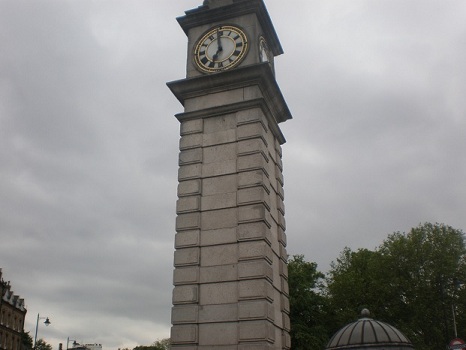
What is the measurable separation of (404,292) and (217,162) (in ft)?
95.4

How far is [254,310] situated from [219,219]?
375 centimetres

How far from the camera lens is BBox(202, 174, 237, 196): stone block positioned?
20.8 m

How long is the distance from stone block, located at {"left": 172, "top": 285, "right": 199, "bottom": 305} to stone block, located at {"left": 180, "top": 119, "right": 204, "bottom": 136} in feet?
21.3

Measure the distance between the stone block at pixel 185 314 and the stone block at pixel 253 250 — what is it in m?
2.45

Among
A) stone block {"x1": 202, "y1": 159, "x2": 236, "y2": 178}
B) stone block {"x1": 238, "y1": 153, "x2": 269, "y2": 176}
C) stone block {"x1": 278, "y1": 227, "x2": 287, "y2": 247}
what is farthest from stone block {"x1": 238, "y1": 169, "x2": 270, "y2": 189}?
stone block {"x1": 278, "y1": 227, "x2": 287, "y2": 247}

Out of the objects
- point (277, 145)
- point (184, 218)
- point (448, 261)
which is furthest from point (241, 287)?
point (448, 261)

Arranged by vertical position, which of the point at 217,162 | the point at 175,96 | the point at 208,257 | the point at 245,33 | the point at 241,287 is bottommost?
the point at 241,287

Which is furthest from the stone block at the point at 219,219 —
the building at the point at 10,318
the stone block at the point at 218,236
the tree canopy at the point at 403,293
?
the building at the point at 10,318

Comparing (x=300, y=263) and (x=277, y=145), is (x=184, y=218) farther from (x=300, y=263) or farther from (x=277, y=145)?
(x=300, y=263)

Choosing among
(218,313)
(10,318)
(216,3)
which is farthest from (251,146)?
Answer: (10,318)

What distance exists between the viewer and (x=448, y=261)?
4262 centimetres

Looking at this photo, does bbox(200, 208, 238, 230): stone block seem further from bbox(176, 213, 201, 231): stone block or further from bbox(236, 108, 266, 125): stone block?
bbox(236, 108, 266, 125): stone block

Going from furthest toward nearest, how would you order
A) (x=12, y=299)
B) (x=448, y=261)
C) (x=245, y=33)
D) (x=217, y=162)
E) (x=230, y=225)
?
(x=12, y=299) → (x=448, y=261) → (x=245, y=33) → (x=217, y=162) → (x=230, y=225)

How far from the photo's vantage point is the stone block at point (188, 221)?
20.4 m
